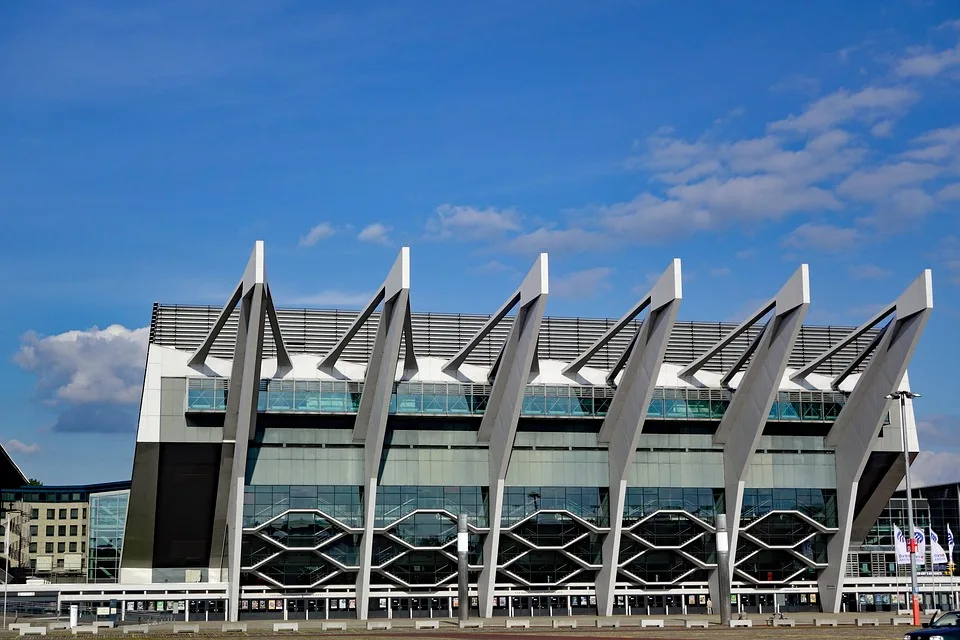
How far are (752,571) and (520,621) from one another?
19.0 metres

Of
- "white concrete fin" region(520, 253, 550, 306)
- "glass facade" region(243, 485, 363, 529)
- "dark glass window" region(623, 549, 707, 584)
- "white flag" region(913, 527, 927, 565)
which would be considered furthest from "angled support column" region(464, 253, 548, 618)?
"white flag" region(913, 527, 927, 565)

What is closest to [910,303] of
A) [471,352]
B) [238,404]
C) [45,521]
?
[471,352]

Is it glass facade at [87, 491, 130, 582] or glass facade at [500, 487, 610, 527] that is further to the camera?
glass facade at [500, 487, 610, 527]

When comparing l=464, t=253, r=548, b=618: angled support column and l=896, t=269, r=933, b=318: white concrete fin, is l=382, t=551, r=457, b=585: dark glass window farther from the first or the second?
l=896, t=269, r=933, b=318: white concrete fin

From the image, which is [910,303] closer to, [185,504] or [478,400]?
[478,400]

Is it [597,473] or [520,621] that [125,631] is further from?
[597,473]

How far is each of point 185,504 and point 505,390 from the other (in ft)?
58.0

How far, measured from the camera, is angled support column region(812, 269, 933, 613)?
59625 millimetres

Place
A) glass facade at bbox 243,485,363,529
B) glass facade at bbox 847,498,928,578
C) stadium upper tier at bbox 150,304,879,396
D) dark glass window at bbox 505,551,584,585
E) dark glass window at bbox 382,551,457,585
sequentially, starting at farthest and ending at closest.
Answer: glass facade at bbox 847,498,928,578
dark glass window at bbox 505,551,584,585
dark glass window at bbox 382,551,457,585
stadium upper tier at bbox 150,304,879,396
glass facade at bbox 243,485,363,529

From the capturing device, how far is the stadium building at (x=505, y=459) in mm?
59406

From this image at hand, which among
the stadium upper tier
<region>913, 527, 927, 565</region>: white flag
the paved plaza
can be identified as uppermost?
the stadium upper tier

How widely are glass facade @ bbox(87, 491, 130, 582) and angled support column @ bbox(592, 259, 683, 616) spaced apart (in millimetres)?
25712

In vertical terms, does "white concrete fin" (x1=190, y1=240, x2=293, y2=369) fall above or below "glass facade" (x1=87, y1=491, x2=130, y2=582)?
above

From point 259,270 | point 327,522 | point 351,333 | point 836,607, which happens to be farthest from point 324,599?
point 836,607
